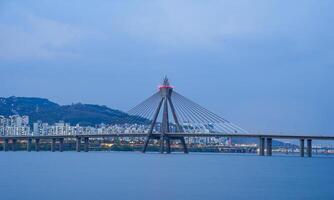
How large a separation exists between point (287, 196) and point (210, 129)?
A: 5118 cm

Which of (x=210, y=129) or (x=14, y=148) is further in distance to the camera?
(x=14, y=148)

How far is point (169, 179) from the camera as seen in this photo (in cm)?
4000

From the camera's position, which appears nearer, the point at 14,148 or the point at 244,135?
the point at 244,135

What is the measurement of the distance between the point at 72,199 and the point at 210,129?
5578 centimetres

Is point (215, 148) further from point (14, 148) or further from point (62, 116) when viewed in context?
point (62, 116)

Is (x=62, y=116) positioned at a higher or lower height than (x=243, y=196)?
higher

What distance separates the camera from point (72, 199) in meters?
27.8

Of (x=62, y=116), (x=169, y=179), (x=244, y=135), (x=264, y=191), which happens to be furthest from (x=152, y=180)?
(x=62, y=116)

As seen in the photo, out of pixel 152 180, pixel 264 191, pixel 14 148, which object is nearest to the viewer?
pixel 264 191

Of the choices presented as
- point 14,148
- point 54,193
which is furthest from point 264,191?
point 14,148

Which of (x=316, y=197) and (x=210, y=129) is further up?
(x=210, y=129)

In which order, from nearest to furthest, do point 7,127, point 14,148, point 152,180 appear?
point 152,180, point 14,148, point 7,127

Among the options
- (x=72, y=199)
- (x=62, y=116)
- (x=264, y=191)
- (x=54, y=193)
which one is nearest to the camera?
(x=72, y=199)

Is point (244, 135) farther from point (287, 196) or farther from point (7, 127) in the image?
point (7, 127)
